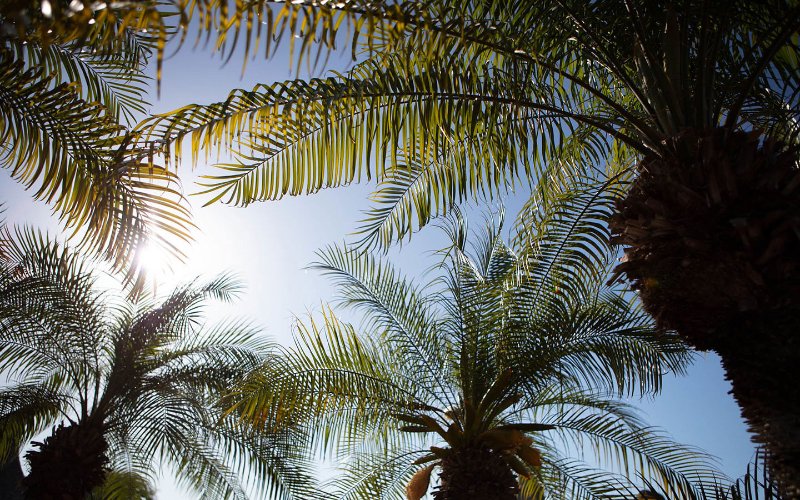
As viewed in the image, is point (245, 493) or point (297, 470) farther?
point (245, 493)

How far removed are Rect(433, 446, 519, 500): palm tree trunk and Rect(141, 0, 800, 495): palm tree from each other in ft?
8.98

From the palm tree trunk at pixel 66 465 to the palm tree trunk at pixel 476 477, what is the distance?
5105 mm

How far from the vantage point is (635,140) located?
4484 mm

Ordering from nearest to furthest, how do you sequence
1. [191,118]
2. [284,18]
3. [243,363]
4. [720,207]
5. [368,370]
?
[284,18]
[720,207]
[191,118]
[368,370]
[243,363]

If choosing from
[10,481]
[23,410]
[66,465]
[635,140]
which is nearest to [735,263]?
[635,140]

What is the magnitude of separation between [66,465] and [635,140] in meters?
8.20

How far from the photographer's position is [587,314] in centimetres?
632

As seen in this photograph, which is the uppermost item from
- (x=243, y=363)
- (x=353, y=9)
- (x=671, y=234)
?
(x=243, y=363)

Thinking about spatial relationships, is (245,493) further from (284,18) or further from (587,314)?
(284,18)

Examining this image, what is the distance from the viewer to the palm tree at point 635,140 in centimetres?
263

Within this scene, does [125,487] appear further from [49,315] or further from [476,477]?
[476,477]

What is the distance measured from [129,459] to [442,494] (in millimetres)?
7404

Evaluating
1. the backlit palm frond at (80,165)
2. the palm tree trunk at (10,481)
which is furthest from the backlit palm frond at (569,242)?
the palm tree trunk at (10,481)

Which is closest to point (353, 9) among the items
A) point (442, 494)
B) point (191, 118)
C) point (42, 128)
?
point (191, 118)
